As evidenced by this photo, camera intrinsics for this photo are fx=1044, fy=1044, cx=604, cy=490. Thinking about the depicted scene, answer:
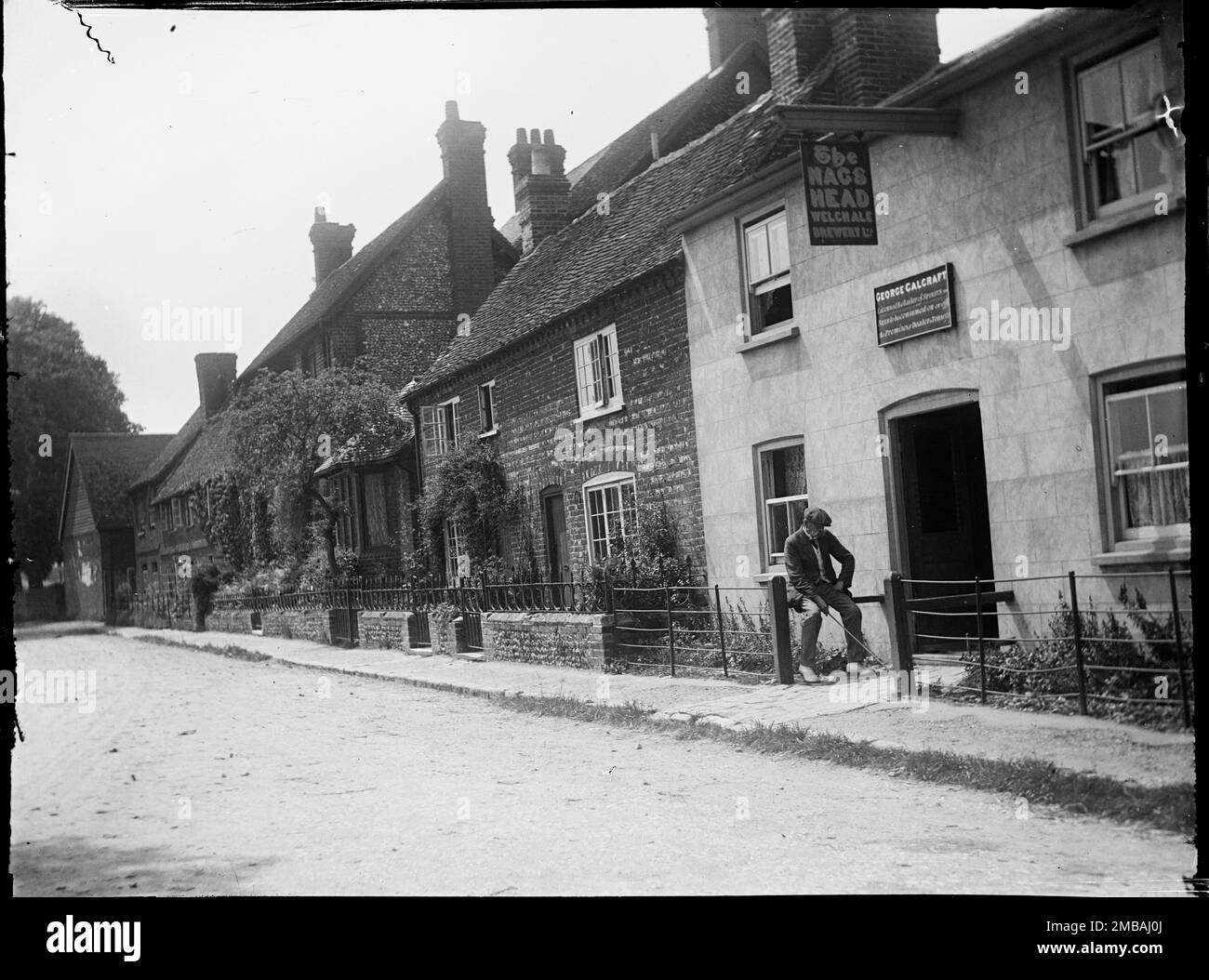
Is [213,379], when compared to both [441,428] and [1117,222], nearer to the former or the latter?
[441,428]

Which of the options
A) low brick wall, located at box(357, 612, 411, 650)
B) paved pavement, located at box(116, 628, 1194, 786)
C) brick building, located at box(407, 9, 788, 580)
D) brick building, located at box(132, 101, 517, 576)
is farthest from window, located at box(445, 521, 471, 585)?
low brick wall, located at box(357, 612, 411, 650)

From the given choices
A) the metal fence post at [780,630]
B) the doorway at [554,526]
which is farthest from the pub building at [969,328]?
the doorway at [554,526]

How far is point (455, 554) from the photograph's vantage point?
42.4 feet

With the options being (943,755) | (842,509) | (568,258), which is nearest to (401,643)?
(568,258)

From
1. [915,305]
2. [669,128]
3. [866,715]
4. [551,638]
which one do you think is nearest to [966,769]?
[866,715]

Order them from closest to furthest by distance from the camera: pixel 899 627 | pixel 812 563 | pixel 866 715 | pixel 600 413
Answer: pixel 866 715
pixel 899 627
pixel 812 563
pixel 600 413

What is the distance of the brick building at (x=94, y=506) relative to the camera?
6648mm

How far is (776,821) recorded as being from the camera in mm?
5520

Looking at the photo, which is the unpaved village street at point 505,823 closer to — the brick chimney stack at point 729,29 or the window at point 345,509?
the brick chimney stack at point 729,29

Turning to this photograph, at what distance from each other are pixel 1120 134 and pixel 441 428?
28.0ft

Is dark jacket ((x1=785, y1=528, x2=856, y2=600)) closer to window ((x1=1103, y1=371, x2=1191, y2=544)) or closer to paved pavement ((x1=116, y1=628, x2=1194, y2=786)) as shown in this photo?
paved pavement ((x1=116, y1=628, x2=1194, y2=786))

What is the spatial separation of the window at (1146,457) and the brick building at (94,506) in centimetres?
637

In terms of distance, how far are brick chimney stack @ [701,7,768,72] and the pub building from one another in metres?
0.79
